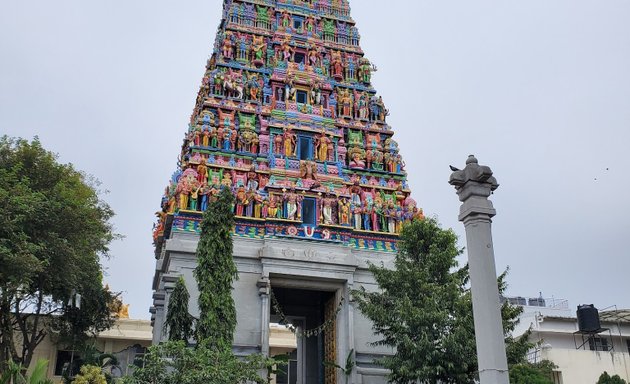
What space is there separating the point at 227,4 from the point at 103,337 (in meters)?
17.7

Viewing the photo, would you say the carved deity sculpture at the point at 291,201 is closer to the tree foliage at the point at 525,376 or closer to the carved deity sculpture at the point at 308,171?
the carved deity sculpture at the point at 308,171

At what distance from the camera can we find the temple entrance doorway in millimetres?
26036

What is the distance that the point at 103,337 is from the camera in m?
33.3

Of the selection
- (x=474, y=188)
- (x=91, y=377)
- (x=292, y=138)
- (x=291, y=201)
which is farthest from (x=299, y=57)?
(x=474, y=188)

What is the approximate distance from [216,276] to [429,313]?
6196 millimetres

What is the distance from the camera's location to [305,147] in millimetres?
27766

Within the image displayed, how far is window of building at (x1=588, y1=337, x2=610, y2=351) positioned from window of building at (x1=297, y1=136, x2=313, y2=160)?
14633 mm

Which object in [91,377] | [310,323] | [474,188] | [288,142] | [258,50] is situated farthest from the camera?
[310,323]

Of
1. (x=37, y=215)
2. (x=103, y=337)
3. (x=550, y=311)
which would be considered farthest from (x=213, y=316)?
(x=550, y=311)

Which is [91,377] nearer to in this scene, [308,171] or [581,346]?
[308,171]

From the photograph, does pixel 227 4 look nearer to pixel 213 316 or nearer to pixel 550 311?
pixel 213 316

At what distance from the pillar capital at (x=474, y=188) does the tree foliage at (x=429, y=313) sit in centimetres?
818

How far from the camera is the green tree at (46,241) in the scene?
2058 centimetres

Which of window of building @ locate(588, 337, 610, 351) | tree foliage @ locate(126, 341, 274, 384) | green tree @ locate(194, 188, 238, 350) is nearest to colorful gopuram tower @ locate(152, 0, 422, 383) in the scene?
green tree @ locate(194, 188, 238, 350)
